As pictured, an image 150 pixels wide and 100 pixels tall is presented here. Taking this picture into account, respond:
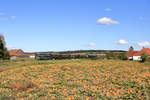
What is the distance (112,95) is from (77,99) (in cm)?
178

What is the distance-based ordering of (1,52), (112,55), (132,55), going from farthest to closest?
(132,55) → (1,52) → (112,55)

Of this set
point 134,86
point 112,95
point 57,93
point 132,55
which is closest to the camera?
point 112,95

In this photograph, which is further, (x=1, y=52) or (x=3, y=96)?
(x=1, y=52)

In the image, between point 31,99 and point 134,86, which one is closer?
point 31,99

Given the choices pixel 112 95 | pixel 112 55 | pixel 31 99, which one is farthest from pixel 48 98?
pixel 112 55

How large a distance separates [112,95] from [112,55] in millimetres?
36574

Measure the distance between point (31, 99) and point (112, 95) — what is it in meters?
3.81

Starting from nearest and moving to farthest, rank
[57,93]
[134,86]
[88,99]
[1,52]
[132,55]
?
[88,99] → [57,93] → [134,86] → [1,52] → [132,55]

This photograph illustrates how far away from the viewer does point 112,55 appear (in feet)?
147

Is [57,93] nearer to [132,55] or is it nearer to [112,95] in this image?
[112,95]

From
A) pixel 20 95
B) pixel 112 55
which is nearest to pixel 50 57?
pixel 112 55

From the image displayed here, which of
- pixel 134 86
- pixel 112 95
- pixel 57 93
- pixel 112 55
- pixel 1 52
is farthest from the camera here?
pixel 1 52

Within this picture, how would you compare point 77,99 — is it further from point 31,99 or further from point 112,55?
point 112,55

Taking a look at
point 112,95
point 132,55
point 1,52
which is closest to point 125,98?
point 112,95
